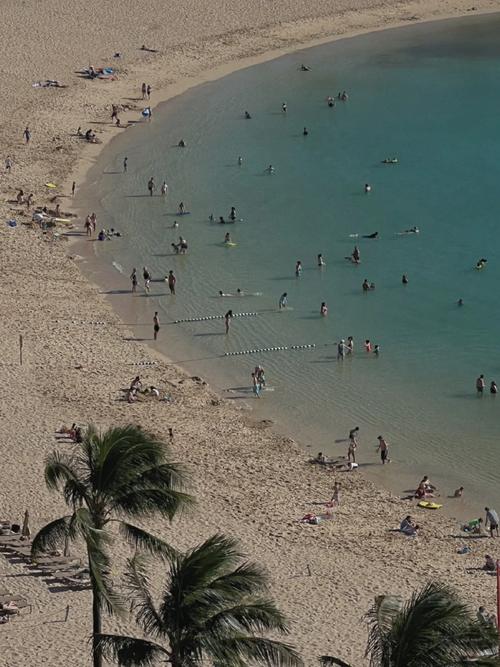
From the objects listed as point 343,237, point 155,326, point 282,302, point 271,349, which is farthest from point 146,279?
point 343,237

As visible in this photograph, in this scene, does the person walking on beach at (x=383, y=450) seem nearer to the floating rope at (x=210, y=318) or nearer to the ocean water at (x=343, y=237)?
the ocean water at (x=343, y=237)

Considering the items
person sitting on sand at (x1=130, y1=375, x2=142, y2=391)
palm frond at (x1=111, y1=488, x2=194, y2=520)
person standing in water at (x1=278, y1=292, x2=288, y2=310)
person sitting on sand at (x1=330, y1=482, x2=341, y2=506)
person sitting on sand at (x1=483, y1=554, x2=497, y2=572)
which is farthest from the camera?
person standing in water at (x1=278, y1=292, x2=288, y2=310)

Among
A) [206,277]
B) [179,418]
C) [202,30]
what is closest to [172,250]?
[206,277]

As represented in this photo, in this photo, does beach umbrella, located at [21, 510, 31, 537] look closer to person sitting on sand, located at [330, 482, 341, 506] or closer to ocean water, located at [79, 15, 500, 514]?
person sitting on sand, located at [330, 482, 341, 506]

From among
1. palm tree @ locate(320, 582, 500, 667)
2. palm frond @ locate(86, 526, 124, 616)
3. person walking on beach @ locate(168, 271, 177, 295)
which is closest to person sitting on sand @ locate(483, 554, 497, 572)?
palm frond @ locate(86, 526, 124, 616)

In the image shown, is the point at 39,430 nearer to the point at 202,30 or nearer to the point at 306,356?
the point at 306,356

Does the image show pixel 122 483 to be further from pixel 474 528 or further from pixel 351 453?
pixel 351 453

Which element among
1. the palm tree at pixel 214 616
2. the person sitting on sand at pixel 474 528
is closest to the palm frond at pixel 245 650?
the palm tree at pixel 214 616
